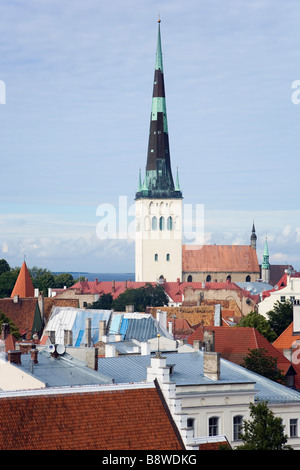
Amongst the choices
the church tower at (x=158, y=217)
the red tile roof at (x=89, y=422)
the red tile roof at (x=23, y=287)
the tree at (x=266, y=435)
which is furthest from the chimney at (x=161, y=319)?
the church tower at (x=158, y=217)

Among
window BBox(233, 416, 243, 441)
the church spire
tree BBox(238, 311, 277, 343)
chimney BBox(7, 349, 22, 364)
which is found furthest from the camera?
the church spire

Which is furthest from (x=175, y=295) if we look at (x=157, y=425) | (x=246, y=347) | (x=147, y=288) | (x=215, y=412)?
(x=157, y=425)

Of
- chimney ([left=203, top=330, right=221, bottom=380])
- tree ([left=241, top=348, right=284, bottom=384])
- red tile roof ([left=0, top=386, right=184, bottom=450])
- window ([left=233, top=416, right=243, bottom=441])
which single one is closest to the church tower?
tree ([left=241, top=348, right=284, bottom=384])

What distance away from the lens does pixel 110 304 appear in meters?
125

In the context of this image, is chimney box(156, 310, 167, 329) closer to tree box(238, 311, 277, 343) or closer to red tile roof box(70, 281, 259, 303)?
tree box(238, 311, 277, 343)

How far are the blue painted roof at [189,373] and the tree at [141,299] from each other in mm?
78280

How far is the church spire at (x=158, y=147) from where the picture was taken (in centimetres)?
18512

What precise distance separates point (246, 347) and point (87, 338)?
14659 millimetres

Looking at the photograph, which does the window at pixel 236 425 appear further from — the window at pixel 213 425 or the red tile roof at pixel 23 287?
the red tile roof at pixel 23 287

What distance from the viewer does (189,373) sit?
39875 mm

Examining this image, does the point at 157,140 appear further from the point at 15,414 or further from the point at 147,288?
the point at 15,414

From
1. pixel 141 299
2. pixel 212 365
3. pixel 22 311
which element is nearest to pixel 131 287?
pixel 141 299

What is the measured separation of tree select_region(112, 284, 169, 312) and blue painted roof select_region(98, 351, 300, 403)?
78.3 m

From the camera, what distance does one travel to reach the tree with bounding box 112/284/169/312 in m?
125
